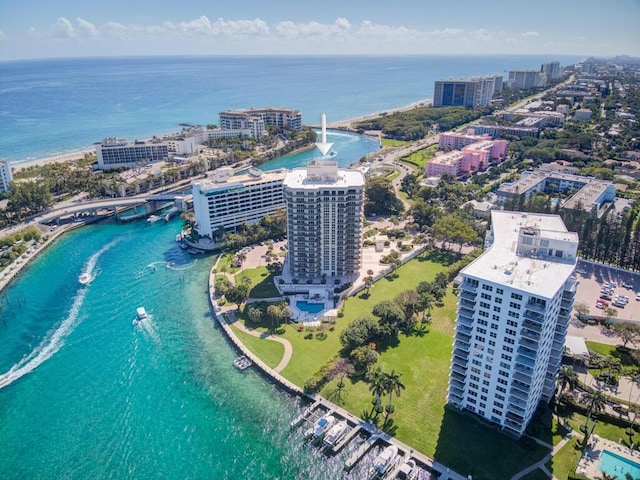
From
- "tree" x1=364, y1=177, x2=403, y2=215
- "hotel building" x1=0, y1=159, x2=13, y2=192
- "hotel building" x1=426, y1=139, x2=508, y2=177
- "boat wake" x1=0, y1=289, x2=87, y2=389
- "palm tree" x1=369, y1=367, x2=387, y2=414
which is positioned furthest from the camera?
"hotel building" x1=426, y1=139, x2=508, y2=177

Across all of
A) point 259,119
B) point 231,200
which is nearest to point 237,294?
point 231,200

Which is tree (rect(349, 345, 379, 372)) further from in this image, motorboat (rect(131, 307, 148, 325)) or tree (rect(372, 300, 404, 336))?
motorboat (rect(131, 307, 148, 325))

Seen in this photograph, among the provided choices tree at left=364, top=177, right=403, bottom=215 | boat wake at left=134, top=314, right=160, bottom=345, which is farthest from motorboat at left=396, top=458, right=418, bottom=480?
tree at left=364, top=177, right=403, bottom=215

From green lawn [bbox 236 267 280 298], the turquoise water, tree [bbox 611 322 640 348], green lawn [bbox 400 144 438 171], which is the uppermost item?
green lawn [bbox 400 144 438 171]

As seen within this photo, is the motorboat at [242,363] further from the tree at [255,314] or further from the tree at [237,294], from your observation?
the tree at [237,294]

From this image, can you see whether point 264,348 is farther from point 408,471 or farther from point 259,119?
point 259,119

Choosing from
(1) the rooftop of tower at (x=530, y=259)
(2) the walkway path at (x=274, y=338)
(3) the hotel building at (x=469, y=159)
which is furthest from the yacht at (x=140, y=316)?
(3) the hotel building at (x=469, y=159)

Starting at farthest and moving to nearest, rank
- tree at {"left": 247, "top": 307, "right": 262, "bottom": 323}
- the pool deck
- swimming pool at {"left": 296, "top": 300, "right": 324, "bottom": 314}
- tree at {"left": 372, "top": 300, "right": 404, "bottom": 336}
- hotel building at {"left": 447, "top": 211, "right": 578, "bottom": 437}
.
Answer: swimming pool at {"left": 296, "top": 300, "right": 324, "bottom": 314}
tree at {"left": 247, "top": 307, "right": 262, "bottom": 323}
tree at {"left": 372, "top": 300, "right": 404, "bottom": 336}
the pool deck
hotel building at {"left": 447, "top": 211, "right": 578, "bottom": 437}
